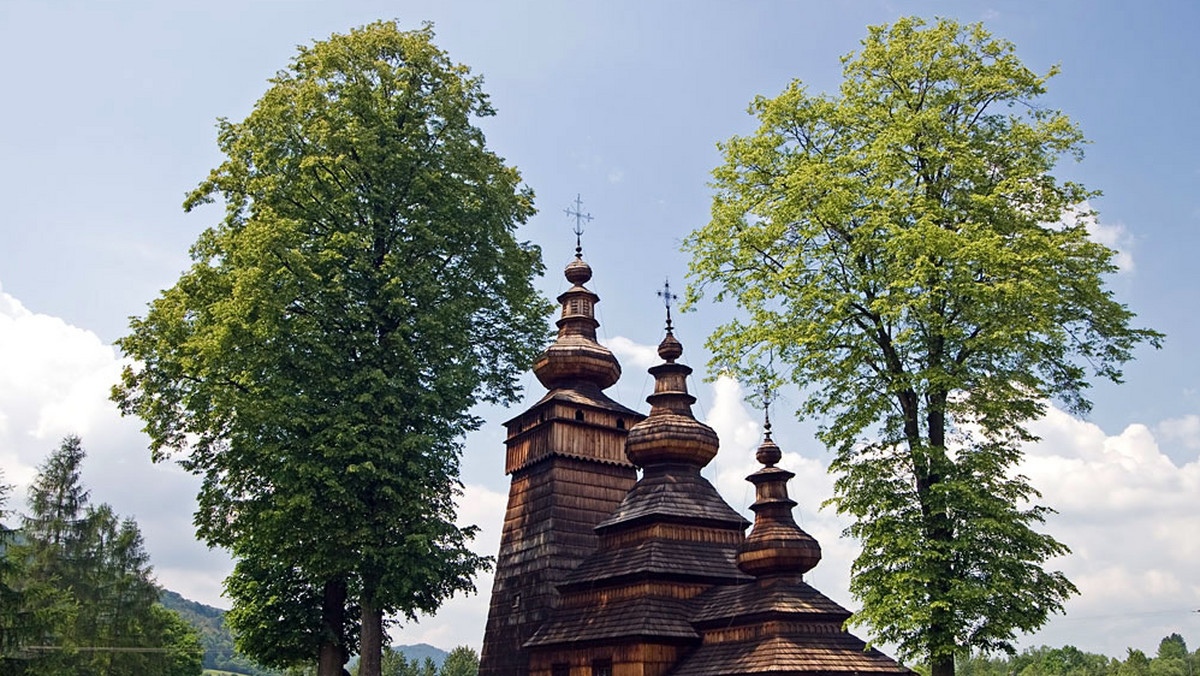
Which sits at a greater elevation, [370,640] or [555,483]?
[555,483]

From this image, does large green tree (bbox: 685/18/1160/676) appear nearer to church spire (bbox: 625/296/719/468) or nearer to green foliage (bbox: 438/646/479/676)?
church spire (bbox: 625/296/719/468)

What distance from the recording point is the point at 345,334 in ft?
74.9

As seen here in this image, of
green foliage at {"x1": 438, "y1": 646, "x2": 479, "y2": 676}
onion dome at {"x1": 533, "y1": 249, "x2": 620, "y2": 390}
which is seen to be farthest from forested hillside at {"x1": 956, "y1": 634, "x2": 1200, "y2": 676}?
onion dome at {"x1": 533, "y1": 249, "x2": 620, "y2": 390}

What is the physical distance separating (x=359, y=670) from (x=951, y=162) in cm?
1743

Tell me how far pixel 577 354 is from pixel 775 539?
39.8ft

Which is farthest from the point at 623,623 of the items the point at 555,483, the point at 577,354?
the point at 577,354

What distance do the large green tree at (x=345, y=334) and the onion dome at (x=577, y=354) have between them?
7086 mm

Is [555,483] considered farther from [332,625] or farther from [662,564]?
[332,625]

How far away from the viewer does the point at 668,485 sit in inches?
1073

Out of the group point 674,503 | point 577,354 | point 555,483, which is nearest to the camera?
point 674,503

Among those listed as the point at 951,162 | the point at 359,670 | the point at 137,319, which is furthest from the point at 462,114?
the point at 359,670

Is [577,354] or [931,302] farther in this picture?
[577,354]

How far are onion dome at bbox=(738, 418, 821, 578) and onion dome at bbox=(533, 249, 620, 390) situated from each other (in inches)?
380

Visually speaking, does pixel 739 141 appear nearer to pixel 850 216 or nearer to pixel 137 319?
pixel 850 216
